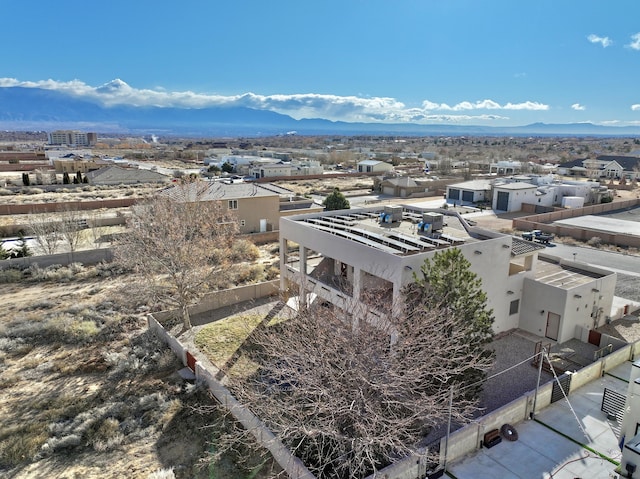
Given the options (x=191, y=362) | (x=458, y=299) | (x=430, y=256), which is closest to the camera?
(x=458, y=299)

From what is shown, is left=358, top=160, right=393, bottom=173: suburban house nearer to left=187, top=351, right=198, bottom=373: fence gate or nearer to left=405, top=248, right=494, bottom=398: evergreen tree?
left=187, top=351, right=198, bottom=373: fence gate

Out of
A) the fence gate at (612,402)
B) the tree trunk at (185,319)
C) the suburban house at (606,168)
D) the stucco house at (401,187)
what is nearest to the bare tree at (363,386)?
the fence gate at (612,402)

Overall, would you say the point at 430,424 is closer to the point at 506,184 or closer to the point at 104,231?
the point at 104,231

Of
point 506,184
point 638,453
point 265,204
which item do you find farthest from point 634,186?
point 638,453

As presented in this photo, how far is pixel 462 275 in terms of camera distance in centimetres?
1510

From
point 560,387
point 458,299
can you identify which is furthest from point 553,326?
point 458,299

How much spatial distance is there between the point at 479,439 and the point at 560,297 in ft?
32.7

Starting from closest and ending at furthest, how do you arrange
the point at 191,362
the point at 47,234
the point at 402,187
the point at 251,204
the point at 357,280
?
the point at 191,362
the point at 357,280
the point at 47,234
the point at 251,204
the point at 402,187

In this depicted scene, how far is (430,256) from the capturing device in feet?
56.1

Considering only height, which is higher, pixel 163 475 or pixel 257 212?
pixel 257 212

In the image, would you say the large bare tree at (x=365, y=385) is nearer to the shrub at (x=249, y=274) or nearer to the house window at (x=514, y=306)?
the house window at (x=514, y=306)

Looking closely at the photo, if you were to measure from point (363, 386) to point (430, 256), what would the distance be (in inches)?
282

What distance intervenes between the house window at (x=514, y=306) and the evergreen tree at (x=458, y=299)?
6803 millimetres

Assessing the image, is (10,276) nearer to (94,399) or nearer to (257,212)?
(94,399)
